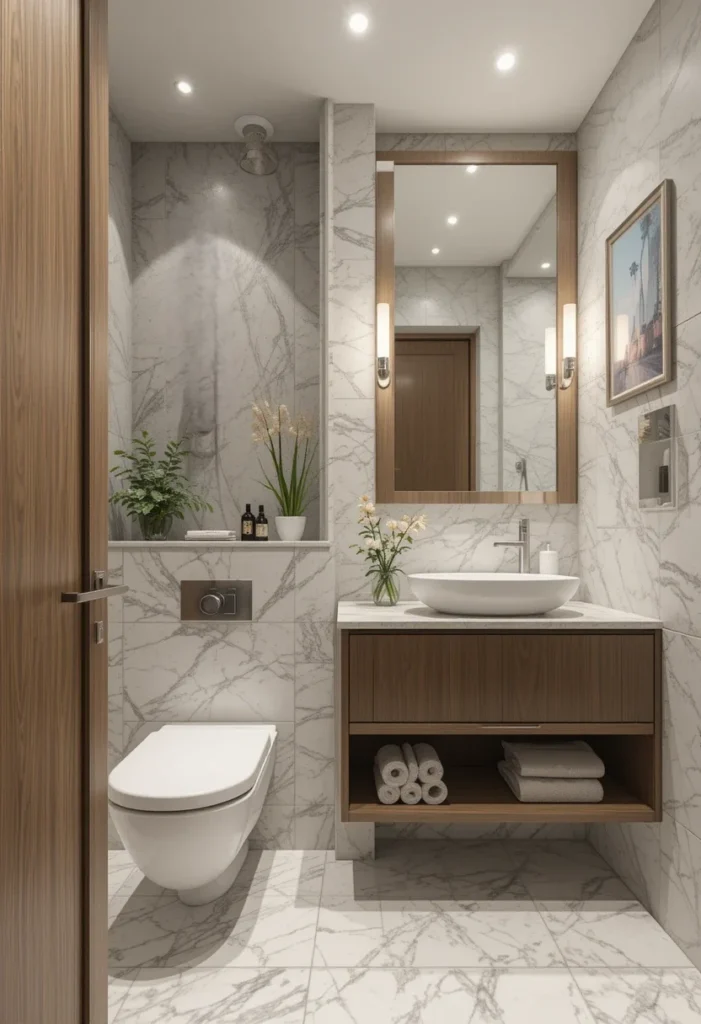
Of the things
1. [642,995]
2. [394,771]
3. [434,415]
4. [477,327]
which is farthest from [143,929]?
[477,327]

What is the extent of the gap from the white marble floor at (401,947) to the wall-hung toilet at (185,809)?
0.19 meters

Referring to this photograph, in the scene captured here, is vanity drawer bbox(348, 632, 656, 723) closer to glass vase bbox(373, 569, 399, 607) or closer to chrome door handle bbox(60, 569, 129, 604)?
glass vase bbox(373, 569, 399, 607)

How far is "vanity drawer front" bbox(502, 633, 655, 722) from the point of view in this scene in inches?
77.2

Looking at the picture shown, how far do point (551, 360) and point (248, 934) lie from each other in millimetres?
2176

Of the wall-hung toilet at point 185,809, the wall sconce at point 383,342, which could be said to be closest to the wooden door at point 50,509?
the wall-hung toilet at point 185,809

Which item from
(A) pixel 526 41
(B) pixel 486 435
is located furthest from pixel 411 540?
(A) pixel 526 41

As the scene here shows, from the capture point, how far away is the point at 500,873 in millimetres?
2223

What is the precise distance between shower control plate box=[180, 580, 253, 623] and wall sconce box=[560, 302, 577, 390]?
1425mm

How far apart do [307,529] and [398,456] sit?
49 cm

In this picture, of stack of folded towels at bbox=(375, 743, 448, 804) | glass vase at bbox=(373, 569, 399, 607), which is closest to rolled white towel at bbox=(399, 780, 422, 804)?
stack of folded towels at bbox=(375, 743, 448, 804)

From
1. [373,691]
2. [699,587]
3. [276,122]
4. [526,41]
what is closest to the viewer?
[699,587]

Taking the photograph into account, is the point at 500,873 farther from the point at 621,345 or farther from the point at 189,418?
the point at 189,418

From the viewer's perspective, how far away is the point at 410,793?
80.6 inches

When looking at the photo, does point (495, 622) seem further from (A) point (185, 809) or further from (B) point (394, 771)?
(A) point (185, 809)
